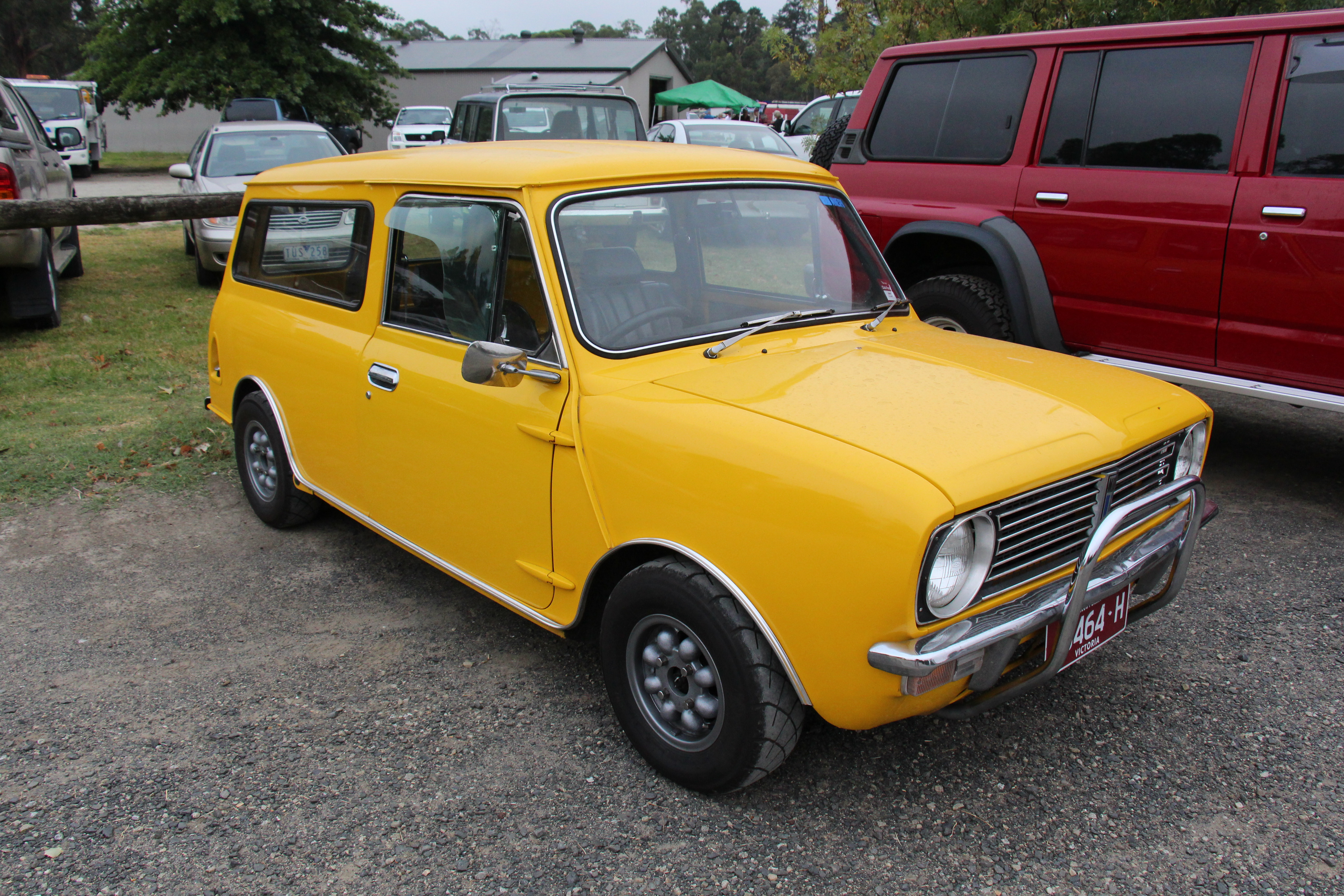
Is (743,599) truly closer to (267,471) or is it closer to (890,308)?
(890,308)

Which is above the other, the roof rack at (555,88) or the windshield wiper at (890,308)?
the roof rack at (555,88)

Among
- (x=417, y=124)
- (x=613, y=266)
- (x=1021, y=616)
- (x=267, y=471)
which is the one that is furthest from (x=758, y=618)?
(x=417, y=124)

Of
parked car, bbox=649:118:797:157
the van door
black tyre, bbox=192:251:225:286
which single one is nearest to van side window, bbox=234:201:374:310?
the van door

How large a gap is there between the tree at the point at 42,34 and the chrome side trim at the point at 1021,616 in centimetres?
5589

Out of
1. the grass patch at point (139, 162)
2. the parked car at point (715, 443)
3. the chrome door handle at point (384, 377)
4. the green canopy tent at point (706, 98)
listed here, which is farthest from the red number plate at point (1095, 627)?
the green canopy tent at point (706, 98)

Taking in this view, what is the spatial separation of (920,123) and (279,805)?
502cm

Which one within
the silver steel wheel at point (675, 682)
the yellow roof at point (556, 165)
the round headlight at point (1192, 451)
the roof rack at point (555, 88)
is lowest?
the silver steel wheel at point (675, 682)

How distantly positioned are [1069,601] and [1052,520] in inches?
8.2

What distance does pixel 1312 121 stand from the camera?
4352 millimetres

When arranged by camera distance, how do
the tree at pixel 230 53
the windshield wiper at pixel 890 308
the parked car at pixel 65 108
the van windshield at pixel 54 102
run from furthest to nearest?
the tree at pixel 230 53 < the van windshield at pixel 54 102 < the parked car at pixel 65 108 < the windshield wiper at pixel 890 308

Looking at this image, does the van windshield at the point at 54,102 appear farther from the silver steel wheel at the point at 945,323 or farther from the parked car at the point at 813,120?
the silver steel wheel at the point at 945,323

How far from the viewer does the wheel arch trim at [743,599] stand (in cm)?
239

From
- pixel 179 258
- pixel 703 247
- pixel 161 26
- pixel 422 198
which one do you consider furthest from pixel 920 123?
pixel 161 26

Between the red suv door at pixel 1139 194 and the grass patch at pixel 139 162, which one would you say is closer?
the red suv door at pixel 1139 194
